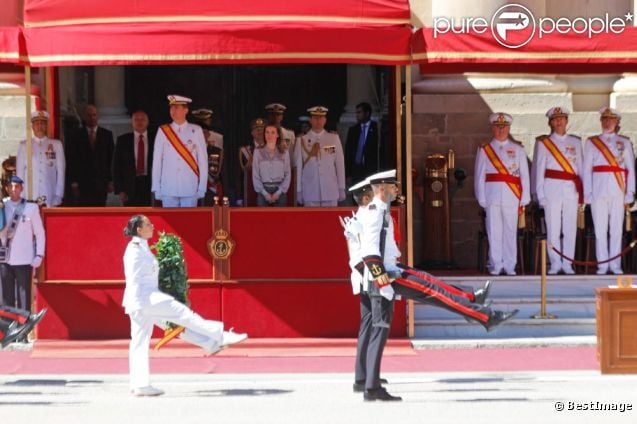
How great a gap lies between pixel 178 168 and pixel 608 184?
17.2ft

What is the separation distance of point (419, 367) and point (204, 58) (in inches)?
152

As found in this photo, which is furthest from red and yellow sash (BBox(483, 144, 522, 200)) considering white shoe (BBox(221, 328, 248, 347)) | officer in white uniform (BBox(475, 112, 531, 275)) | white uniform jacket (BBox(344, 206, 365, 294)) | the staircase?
white shoe (BBox(221, 328, 248, 347))

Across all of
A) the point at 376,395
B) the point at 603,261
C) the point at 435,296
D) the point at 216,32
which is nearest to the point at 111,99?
the point at 216,32

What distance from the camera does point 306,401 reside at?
12.5m

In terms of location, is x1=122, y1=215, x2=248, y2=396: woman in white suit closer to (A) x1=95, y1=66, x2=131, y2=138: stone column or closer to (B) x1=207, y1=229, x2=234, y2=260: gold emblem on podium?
(B) x1=207, y1=229, x2=234, y2=260: gold emblem on podium

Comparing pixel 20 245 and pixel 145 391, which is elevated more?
pixel 20 245

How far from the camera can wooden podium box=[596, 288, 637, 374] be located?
13.4 metres

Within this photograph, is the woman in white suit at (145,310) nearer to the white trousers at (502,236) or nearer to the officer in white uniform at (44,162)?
the officer in white uniform at (44,162)

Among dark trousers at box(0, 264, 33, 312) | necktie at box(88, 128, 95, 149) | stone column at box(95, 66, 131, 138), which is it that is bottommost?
dark trousers at box(0, 264, 33, 312)

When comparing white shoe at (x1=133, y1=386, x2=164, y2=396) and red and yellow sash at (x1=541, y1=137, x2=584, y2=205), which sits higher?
red and yellow sash at (x1=541, y1=137, x2=584, y2=205)

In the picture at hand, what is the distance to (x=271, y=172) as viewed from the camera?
55.4ft

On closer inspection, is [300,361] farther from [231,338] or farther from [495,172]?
[495,172]

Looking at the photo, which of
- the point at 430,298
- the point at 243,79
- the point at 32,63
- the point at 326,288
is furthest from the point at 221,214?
the point at 243,79

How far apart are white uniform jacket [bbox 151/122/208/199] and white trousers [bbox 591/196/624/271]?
16.0ft
